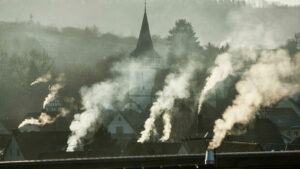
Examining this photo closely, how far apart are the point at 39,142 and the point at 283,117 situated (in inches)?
1590

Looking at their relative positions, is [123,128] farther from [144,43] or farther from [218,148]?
[144,43]

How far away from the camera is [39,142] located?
54219 millimetres

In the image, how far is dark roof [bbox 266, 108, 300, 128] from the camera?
7000cm

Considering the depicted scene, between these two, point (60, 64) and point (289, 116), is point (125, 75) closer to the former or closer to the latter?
point (60, 64)

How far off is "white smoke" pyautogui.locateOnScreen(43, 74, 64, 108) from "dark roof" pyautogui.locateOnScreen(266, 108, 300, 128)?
41.0 metres

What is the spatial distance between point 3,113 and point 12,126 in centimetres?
1568

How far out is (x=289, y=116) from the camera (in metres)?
76.3

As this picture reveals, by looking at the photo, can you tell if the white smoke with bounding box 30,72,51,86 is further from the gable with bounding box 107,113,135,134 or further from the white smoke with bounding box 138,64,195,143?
the gable with bounding box 107,113,135,134

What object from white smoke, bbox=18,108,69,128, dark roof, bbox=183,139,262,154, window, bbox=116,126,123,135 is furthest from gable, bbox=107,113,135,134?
dark roof, bbox=183,139,262,154

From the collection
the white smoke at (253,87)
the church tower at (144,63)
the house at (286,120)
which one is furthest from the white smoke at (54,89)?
the white smoke at (253,87)

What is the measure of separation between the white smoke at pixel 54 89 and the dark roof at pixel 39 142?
31487 mm

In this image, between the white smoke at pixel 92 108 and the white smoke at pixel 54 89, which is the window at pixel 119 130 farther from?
the white smoke at pixel 54 89

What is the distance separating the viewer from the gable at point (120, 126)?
64400 mm

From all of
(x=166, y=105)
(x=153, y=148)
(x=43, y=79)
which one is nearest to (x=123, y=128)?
(x=166, y=105)
